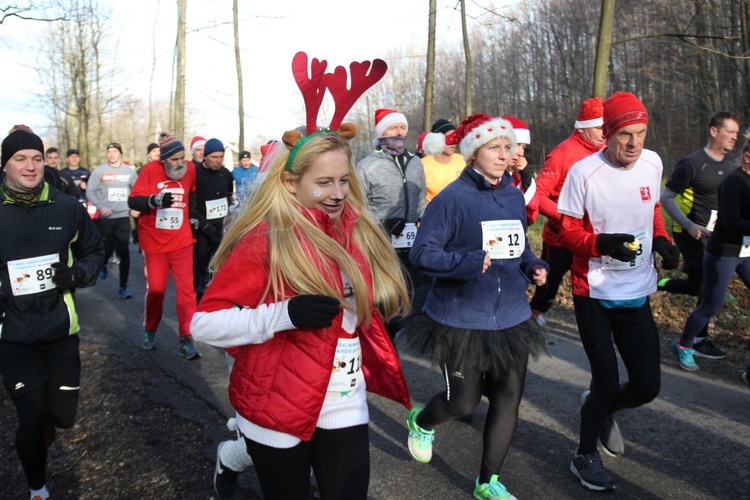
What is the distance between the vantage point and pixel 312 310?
209 centimetres

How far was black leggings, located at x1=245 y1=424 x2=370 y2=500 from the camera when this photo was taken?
7.57 feet

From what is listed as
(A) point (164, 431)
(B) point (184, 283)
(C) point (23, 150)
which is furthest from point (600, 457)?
(B) point (184, 283)

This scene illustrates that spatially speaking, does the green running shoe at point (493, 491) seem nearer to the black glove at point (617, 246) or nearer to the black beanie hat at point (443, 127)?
the black glove at point (617, 246)

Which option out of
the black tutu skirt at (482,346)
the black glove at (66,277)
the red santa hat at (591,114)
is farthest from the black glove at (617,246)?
the black glove at (66,277)

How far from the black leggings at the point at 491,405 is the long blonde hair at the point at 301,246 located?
957mm

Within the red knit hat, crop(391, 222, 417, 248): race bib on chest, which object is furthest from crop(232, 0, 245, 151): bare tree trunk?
the red knit hat

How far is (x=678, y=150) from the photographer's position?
35094 mm

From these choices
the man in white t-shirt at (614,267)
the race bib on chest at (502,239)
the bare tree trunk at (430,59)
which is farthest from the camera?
the bare tree trunk at (430,59)

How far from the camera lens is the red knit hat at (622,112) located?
3.33m

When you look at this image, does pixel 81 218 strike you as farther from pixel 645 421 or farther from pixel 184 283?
pixel 645 421

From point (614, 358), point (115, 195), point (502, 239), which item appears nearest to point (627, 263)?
point (614, 358)

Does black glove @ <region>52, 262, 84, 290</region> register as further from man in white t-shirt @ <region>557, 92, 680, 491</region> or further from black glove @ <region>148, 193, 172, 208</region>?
man in white t-shirt @ <region>557, 92, 680, 491</region>

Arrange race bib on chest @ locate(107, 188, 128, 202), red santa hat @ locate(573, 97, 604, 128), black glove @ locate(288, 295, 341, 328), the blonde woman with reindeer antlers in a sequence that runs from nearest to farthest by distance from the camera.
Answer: black glove @ locate(288, 295, 341, 328), the blonde woman with reindeer antlers, red santa hat @ locate(573, 97, 604, 128), race bib on chest @ locate(107, 188, 128, 202)

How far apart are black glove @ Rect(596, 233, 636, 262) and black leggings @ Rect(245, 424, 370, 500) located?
1657 millimetres
